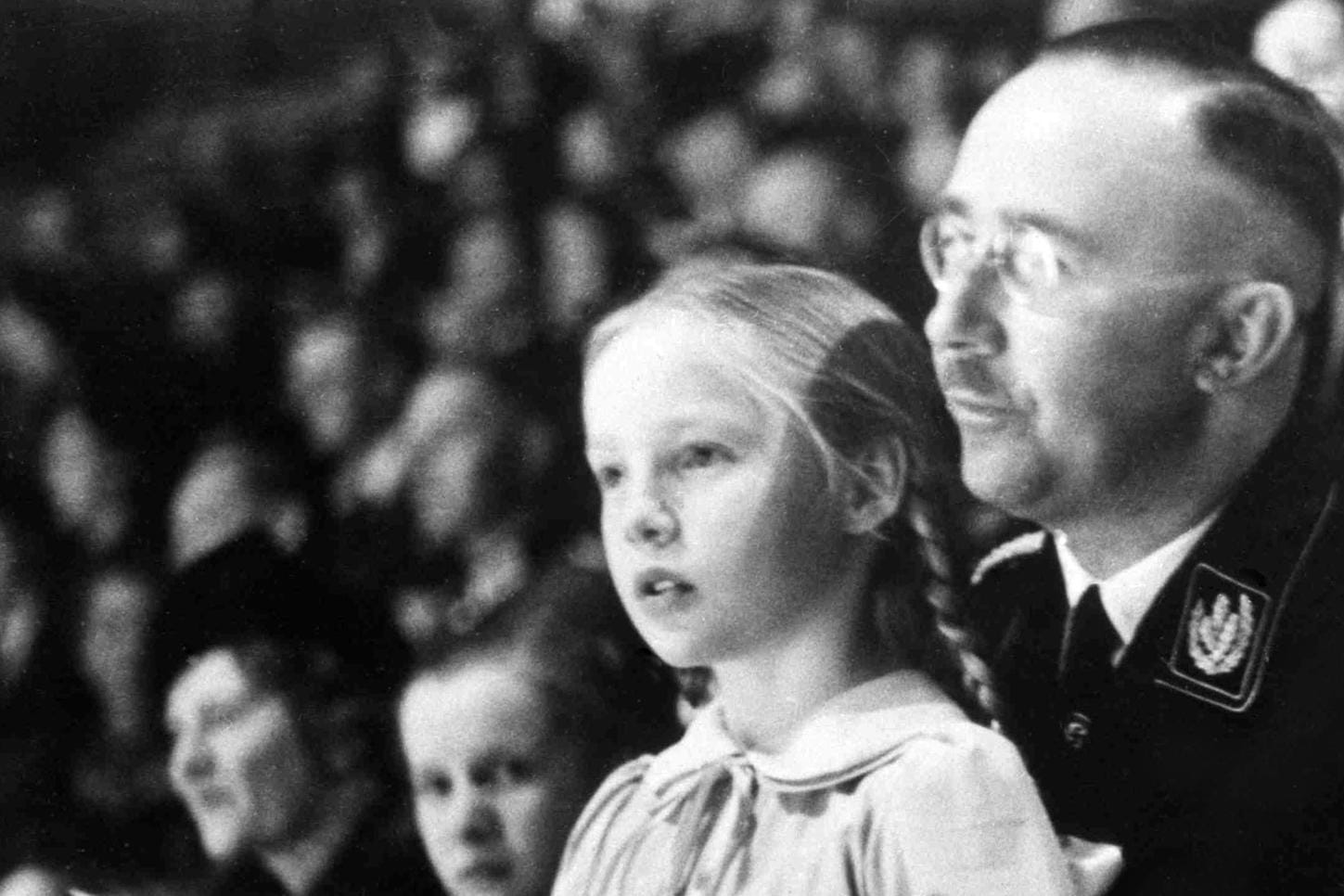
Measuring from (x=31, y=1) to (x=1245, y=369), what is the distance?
5.45ft

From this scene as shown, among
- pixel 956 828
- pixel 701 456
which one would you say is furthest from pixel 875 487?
pixel 956 828

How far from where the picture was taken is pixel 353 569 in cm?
224

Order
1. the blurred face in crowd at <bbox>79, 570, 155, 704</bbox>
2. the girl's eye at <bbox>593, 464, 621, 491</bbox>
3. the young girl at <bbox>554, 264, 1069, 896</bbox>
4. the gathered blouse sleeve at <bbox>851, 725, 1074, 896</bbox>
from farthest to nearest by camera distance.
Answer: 1. the blurred face in crowd at <bbox>79, 570, 155, 704</bbox>
2. the girl's eye at <bbox>593, 464, 621, 491</bbox>
3. the young girl at <bbox>554, 264, 1069, 896</bbox>
4. the gathered blouse sleeve at <bbox>851, 725, 1074, 896</bbox>

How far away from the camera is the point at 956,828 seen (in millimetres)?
1969

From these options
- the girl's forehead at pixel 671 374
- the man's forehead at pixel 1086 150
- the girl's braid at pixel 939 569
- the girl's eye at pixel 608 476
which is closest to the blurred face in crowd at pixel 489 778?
the girl's eye at pixel 608 476

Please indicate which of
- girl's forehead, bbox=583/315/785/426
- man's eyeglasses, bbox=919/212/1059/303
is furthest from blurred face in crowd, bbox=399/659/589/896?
man's eyeglasses, bbox=919/212/1059/303

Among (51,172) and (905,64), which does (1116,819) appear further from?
(51,172)

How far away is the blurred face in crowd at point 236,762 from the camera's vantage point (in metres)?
2.26

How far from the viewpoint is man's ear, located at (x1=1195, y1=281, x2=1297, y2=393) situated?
208cm

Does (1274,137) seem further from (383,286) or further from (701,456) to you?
(383,286)

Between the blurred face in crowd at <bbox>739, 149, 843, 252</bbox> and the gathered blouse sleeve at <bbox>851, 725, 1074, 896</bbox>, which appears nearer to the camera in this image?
the gathered blouse sleeve at <bbox>851, 725, 1074, 896</bbox>

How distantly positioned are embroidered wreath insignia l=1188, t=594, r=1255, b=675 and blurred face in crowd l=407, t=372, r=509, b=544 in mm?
876

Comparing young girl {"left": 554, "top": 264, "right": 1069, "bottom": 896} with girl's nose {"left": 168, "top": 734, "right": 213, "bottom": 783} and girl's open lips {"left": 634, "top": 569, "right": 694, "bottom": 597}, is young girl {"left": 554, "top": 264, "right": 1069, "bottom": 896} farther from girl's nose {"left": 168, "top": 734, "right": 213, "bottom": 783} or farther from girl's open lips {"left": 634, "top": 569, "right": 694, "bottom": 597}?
girl's nose {"left": 168, "top": 734, "right": 213, "bottom": 783}

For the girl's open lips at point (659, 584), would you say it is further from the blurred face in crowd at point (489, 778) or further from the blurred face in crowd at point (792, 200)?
the blurred face in crowd at point (792, 200)
